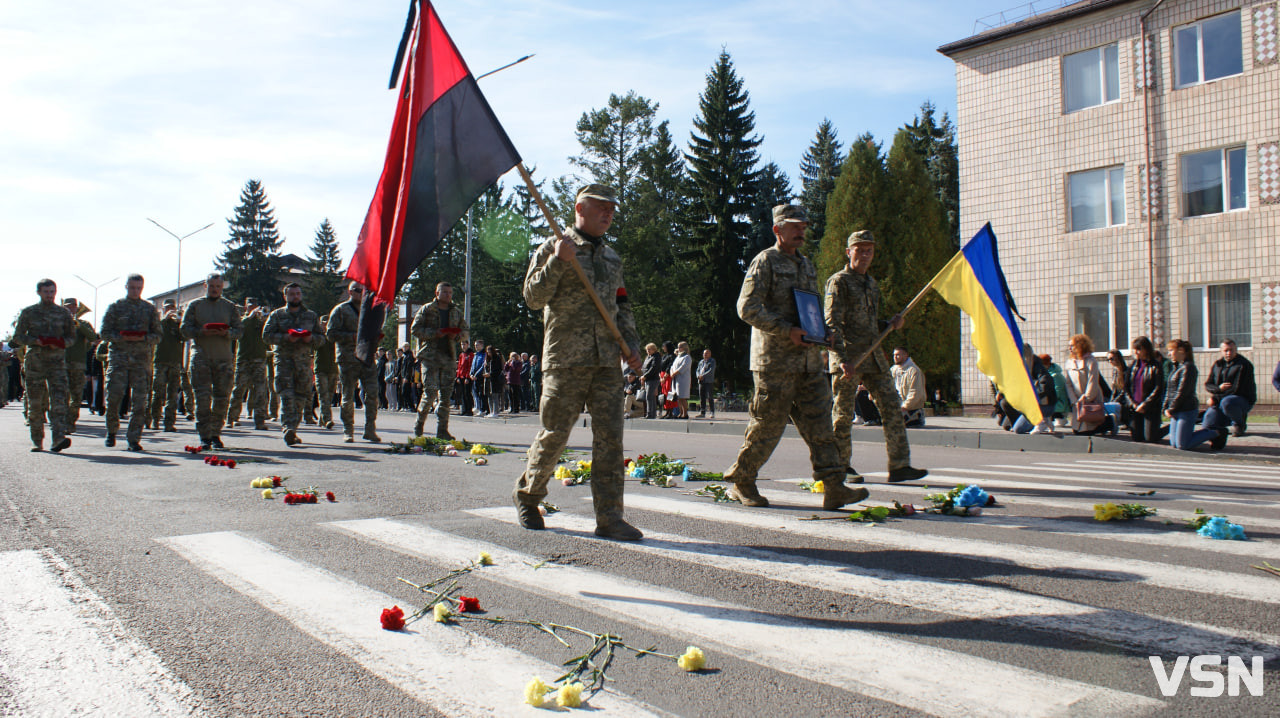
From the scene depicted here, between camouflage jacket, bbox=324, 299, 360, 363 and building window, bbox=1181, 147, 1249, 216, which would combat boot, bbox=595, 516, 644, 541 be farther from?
building window, bbox=1181, 147, 1249, 216

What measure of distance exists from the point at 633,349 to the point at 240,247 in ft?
310

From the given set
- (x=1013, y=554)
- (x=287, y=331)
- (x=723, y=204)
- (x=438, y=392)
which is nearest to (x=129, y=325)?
(x=287, y=331)

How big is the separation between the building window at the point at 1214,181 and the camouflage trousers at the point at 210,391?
66.3 ft

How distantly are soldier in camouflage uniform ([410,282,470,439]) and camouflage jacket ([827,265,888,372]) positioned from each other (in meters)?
5.59

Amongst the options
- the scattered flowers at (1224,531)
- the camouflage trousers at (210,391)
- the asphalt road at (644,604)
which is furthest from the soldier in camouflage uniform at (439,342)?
the scattered flowers at (1224,531)

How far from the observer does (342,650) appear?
3.05 meters

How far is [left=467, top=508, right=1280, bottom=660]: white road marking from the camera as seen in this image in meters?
3.06

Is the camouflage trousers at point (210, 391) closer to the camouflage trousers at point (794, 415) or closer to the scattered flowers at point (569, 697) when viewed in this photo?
the camouflage trousers at point (794, 415)

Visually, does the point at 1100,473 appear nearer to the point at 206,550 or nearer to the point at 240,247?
the point at 206,550

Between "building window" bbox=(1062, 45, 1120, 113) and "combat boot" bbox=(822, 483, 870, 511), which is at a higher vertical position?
"building window" bbox=(1062, 45, 1120, 113)

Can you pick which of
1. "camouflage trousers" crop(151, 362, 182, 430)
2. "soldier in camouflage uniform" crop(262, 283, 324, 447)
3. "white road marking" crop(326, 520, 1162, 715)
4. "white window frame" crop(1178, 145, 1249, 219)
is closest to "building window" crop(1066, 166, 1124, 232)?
"white window frame" crop(1178, 145, 1249, 219)

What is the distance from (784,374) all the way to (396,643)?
3.54m

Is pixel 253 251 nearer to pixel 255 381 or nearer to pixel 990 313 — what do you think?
pixel 255 381

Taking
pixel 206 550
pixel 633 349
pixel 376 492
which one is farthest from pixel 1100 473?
pixel 206 550
